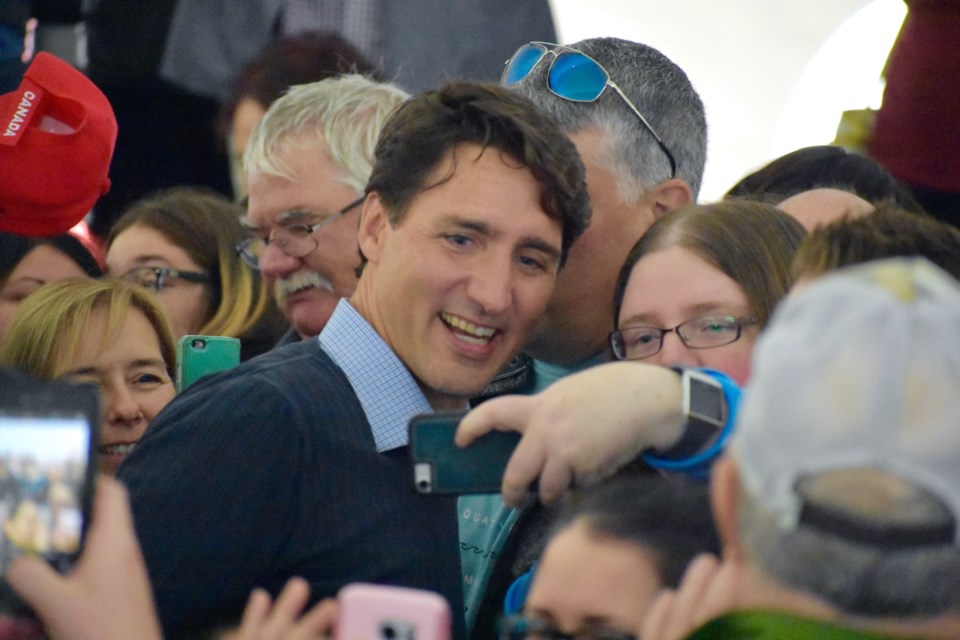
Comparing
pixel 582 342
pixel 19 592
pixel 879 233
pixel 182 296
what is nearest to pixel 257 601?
pixel 19 592

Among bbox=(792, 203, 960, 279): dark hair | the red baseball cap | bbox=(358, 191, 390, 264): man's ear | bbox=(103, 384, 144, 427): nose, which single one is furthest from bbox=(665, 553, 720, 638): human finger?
the red baseball cap

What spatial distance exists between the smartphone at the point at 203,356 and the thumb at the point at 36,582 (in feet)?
4.82

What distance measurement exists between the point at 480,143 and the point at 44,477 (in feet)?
3.76

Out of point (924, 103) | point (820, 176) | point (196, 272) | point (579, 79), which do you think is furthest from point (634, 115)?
point (196, 272)

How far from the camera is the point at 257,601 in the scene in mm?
1406

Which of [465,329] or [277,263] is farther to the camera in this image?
[277,263]

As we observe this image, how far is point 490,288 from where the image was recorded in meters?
2.30

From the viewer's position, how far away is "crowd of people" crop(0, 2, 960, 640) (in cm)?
104

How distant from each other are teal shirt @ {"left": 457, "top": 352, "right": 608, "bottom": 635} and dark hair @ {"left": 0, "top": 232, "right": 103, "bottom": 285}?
1.43 m

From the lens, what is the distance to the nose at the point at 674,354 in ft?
7.09

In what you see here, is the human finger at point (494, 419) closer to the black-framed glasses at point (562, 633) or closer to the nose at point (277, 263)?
the black-framed glasses at point (562, 633)

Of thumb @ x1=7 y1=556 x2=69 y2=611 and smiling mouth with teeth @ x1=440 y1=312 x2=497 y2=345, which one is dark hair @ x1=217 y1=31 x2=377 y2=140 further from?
thumb @ x1=7 y1=556 x2=69 y2=611

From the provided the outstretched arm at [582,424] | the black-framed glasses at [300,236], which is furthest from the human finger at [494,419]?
the black-framed glasses at [300,236]

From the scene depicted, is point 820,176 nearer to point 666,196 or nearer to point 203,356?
point 666,196
